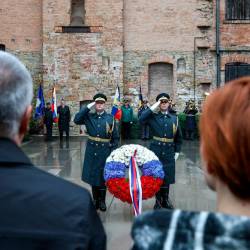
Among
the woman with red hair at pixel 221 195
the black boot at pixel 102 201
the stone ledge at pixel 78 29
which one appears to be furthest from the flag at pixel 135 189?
the stone ledge at pixel 78 29

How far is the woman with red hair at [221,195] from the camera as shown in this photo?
1.62m

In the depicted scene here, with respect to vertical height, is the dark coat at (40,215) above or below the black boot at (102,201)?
above

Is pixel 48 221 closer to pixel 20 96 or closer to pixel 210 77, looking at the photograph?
pixel 20 96

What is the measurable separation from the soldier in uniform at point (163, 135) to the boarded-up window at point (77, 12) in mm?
16080

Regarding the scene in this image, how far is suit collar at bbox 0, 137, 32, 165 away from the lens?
2008 millimetres

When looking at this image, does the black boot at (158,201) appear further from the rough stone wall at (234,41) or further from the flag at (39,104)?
the rough stone wall at (234,41)

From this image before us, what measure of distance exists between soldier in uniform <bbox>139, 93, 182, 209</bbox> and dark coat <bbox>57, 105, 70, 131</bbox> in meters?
14.1

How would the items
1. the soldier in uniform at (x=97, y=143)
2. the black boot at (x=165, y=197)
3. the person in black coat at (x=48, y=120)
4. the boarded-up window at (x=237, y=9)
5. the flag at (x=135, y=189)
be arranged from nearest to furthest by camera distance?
1. the flag at (x=135, y=189)
2. the soldier in uniform at (x=97, y=143)
3. the black boot at (x=165, y=197)
4. the person in black coat at (x=48, y=120)
5. the boarded-up window at (x=237, y=9)

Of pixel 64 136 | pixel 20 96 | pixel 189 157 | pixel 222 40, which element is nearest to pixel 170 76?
A: pixel 222 40

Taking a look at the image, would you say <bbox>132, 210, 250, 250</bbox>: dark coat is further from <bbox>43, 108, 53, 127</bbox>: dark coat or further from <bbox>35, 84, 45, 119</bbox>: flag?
<bbox>43, 108, 53, 127</bbox>: dark coat

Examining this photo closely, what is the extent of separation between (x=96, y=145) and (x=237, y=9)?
58.6 ft

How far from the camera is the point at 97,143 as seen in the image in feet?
29.5

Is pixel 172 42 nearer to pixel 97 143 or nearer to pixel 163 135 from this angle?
pixel 163 135

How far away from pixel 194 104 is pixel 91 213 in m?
22.6
